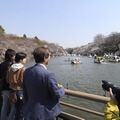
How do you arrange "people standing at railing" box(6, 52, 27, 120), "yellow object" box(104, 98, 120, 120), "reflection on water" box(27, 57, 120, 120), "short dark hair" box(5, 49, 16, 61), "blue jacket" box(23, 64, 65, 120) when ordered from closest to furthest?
"yellow object" box(104, 98, 120, 120) < "blue jacket" box(23, 64, 65, 120) < "people standing at railing" box(6, 52, 27, 120) < "short dark hair" box(5, 49, 16, 61) < "reflection on water" box(27, 57, 120, 120)

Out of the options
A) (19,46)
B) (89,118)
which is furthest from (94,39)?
(89,118)

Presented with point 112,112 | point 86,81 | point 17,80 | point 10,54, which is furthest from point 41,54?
point 86,81

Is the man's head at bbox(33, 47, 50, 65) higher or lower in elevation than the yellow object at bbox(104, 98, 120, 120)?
higher

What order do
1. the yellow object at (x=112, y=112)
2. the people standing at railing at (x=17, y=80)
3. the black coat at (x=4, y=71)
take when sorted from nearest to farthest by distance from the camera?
the yellow object at (x=112, y=112), the people standing at railing at (x=17, y=80), the black coat at (x=4, y=71)

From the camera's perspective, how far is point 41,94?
3.08 meters

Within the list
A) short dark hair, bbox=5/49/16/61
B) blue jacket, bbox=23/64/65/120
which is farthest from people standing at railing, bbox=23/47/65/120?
short dark hair, bbox=5/49/16/61

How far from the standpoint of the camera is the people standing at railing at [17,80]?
160 inches

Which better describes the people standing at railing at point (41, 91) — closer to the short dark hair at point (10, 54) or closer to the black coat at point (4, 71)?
the black coat at point (4, 71)

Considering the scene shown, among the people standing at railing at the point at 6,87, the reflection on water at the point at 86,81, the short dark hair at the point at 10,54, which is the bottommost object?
the reflection on water at the point at 86,81

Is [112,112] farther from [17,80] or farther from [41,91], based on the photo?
[17,80]

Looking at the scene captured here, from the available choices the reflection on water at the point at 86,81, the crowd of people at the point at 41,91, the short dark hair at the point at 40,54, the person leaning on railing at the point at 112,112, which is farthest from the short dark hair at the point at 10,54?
the reflection on water at the point at 86,81

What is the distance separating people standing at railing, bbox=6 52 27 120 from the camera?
4.06m

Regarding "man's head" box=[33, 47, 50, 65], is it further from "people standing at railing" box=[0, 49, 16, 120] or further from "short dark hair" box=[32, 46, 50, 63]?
"people standing at railing" box=[0, 49, 16, 120]

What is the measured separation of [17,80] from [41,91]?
3.58ft
